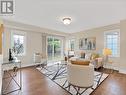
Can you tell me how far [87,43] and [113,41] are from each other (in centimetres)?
188

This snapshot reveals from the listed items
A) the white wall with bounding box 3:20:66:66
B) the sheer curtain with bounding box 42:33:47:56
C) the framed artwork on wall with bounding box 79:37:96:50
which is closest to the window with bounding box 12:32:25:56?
the white wall with bounding box 3:20:66:66

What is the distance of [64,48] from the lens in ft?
31.1

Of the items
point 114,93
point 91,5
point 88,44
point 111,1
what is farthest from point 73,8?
point 88,44

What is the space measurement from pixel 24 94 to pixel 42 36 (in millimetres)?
5251

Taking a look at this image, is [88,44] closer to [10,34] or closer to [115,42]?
[115,42]

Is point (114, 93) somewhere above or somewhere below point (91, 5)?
below

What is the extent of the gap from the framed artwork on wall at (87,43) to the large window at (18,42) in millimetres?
4184

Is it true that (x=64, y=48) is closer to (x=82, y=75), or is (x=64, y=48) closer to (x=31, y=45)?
(x=31, y=45)

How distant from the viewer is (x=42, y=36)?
294 inches

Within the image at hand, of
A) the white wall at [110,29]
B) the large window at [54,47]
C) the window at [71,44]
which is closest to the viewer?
the white wall at [110,29]

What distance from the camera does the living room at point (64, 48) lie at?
2934mm

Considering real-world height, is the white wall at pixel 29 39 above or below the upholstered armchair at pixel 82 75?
above

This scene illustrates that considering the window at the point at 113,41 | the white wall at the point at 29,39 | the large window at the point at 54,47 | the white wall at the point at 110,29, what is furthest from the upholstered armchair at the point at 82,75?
the large window at the point at 54,47

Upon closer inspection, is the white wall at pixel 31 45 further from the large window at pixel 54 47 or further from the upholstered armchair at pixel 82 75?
the upholstered armchair at pixel 82 75
